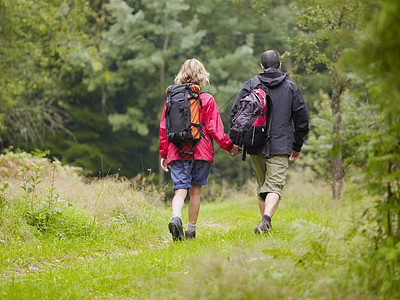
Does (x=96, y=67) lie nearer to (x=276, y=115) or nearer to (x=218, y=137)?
(x=218, y=137)

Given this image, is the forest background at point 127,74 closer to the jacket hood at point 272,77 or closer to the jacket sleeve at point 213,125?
the jacket hood at point 272,77

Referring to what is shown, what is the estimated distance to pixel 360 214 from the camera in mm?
3066

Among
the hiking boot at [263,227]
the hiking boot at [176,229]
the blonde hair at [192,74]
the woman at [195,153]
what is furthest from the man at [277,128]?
the hiking boot at [176,229]

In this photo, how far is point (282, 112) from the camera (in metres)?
5.45

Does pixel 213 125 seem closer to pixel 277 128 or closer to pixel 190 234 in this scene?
pixel 277 128

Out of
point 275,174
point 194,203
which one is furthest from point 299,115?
point 194,203

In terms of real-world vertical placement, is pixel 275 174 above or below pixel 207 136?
below

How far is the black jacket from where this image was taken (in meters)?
5.41

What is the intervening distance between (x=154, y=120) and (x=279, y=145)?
63.4 feet

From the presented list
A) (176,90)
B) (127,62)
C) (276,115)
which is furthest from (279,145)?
(127,62)

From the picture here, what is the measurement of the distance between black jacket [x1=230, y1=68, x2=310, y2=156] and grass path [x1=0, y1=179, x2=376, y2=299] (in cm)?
95

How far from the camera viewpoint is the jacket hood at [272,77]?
18.0 feet

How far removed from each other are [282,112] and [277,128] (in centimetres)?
19

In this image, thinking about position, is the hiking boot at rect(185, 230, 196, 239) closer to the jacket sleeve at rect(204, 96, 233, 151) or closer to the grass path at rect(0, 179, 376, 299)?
the grass path at rect(0, 179, 376, 299)
